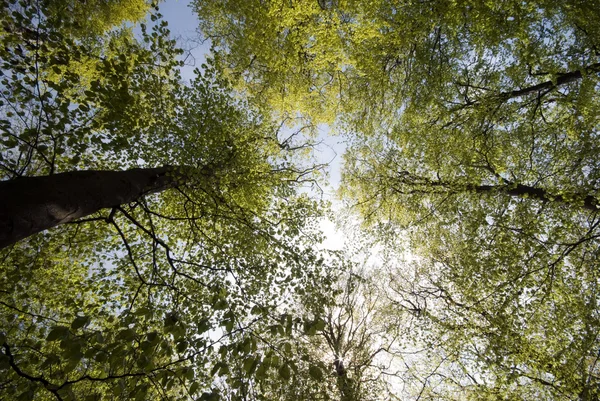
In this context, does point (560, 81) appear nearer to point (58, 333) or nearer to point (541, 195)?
point (541, 195)

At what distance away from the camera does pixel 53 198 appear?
3035 millimetres

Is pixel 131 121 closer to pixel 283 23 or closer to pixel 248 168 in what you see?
pixel 248 168

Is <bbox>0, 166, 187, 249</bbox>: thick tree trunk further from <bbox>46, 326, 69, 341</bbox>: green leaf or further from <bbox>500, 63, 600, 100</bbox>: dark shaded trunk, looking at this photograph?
<bbox>500, 63, 600, 100</bbox>: dark shaded trunk

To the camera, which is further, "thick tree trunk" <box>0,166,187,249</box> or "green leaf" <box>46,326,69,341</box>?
"thick tree trunk" <box>0,166,187,249</box>

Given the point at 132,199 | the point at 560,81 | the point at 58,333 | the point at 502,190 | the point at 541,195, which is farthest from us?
the point at 502,190

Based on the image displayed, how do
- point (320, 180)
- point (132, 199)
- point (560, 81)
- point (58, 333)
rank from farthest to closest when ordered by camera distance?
point (320, 180) < point (560, 81) < point (132, 199) < point (58, 333)

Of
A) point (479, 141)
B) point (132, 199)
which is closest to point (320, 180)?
point (479, 141)

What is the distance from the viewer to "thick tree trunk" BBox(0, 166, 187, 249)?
2617 mm

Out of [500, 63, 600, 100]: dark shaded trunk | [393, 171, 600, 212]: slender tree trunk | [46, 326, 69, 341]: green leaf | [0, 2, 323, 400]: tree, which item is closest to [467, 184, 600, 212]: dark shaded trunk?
[393, 171, 600, 212]: slender tree trunk

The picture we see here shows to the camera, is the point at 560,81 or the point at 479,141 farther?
the point at 479,141

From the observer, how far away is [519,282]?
6906 millimetres

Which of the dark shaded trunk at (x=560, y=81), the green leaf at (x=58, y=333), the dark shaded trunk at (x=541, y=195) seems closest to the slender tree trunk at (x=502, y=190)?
the dark shaded trunk at (x=541, y=195)

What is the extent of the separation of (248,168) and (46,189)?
565 cm

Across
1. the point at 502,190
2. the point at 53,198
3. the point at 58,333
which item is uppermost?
the point at 502,190
